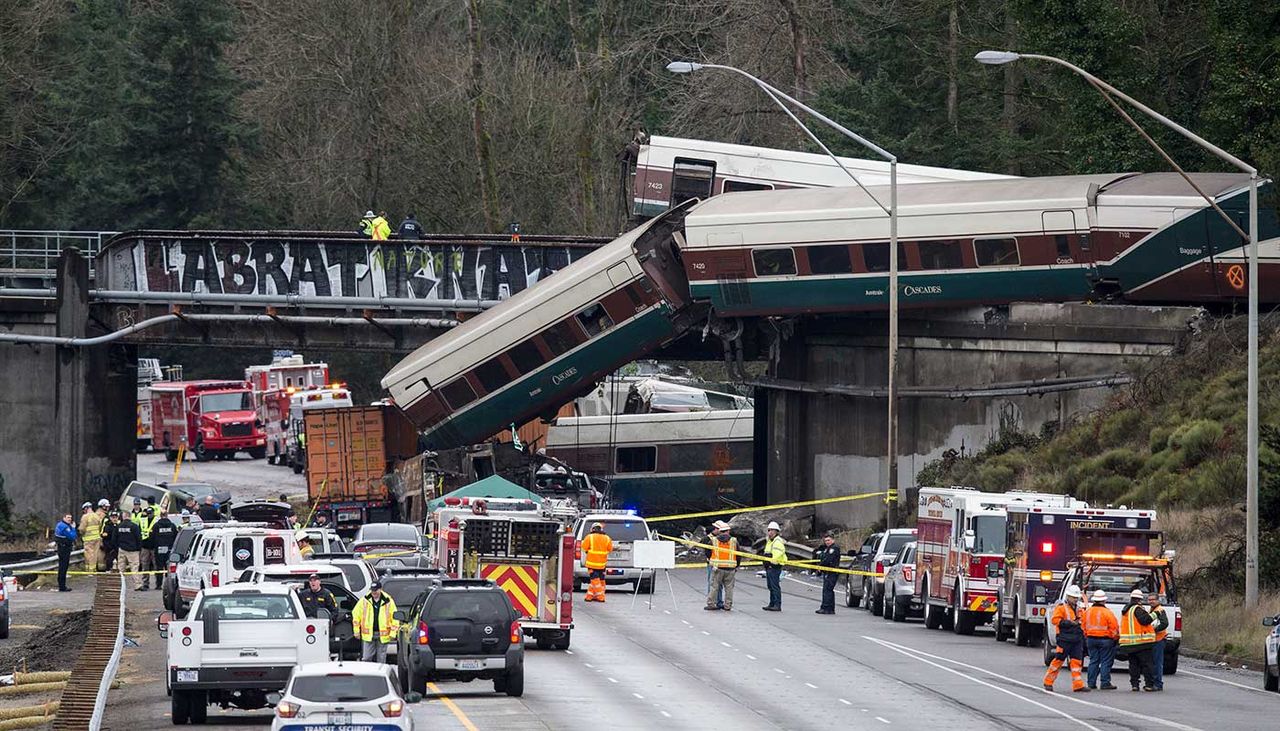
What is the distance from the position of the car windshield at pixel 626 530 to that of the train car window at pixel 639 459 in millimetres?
21749

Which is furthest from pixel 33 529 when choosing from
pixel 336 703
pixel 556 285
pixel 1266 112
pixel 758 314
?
pixel 336 703

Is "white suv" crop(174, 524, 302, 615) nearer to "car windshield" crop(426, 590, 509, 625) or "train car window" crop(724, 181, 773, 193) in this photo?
"car windshield" crop(426, 590, 509, 625)

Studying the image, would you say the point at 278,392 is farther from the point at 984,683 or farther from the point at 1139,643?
the point at 1139,643

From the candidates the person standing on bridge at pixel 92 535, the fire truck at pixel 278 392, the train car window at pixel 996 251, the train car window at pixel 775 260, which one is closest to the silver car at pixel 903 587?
the train car window at pixel 996 251

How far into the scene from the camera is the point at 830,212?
49.3 meters

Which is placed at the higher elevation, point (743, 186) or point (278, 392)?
point (743, 186)

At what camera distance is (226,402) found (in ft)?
272

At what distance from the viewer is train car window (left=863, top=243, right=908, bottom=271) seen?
161 feet

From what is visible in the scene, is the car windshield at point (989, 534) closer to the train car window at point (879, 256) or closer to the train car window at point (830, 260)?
the train car window at point (879, 256)

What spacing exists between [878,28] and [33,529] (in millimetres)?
33868

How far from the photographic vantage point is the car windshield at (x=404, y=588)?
1131 inches

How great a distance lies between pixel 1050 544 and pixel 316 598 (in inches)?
475

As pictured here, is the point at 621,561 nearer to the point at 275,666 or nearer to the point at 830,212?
the point at 830,212

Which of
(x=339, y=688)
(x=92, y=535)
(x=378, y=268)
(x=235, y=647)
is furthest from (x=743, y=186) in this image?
(x=339, y=688)
